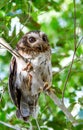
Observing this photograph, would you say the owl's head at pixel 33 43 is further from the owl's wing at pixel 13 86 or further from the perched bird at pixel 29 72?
the owl's wing at pixel 13 86

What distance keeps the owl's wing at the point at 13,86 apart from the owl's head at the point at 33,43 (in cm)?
13

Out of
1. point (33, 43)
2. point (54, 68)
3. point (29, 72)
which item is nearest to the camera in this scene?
point (29, 72)

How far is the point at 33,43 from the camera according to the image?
11.9 ft

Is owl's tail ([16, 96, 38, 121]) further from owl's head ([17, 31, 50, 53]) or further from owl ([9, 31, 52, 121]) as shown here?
owl's head ([17, 31, 50, 53])

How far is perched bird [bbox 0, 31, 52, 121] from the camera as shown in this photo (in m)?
3.57

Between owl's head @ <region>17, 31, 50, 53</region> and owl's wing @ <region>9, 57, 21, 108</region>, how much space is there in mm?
127

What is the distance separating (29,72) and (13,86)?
330 mm

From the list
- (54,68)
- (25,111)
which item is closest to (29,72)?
(25,111)

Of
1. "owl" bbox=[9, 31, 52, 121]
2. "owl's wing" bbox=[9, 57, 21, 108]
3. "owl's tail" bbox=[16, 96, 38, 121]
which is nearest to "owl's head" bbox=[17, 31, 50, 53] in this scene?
"owl" bbox=[9, 31, 52, 121]

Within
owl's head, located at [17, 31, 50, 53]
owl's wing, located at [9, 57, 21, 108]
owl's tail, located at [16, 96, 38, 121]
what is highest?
owl's head, located at [17, 31, 50, 53]

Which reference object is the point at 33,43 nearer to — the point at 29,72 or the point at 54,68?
the point at 29,72

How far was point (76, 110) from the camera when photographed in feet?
11.1

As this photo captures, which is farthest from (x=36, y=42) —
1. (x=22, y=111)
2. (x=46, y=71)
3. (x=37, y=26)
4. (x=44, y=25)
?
(x=44, y=25)

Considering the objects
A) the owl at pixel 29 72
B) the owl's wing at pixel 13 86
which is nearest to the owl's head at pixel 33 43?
the owl at pixel 29 72
